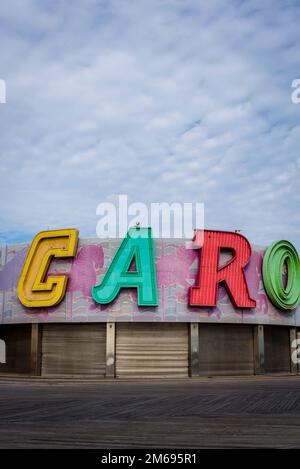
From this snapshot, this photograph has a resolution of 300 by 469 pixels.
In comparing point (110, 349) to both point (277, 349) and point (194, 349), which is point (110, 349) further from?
point (277, 349)

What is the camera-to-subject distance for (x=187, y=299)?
34.2m

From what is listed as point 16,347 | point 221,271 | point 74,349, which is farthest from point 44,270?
point 221,271

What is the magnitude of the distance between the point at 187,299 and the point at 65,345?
8751 mm

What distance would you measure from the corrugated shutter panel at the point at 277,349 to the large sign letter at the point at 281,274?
2.45 m

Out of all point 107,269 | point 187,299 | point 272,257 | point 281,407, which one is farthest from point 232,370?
point 281,407

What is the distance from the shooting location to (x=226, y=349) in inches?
1403

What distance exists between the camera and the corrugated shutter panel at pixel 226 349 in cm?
3466

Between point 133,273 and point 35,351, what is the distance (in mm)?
8523

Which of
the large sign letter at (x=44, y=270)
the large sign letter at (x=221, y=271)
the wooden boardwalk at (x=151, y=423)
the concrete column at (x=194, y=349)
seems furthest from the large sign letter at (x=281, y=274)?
the wooden boardwalk at (x=151, y=423)

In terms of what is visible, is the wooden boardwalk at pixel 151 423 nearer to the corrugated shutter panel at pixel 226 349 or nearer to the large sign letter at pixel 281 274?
the corrugated shutter panel at pixel 226 349
